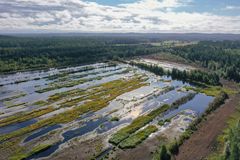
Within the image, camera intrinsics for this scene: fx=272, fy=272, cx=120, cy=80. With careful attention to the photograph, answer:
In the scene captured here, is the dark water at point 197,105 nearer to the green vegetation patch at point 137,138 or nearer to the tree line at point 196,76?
the green vegetation patch at point 137,138

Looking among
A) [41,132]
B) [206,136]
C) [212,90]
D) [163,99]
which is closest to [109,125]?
[41,132]

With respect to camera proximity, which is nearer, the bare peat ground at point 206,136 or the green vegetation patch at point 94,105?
the bare peat ground at point 206,136

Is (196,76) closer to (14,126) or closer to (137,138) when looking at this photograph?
(137,138)

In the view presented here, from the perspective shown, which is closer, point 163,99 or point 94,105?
point 94,105

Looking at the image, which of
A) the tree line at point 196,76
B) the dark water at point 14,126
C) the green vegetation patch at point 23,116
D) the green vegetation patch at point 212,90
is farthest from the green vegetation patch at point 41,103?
the tree line at point 196,76

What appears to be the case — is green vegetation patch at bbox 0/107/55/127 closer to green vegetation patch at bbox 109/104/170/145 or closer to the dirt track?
green vegetation patch at bbox 109/104/170/145

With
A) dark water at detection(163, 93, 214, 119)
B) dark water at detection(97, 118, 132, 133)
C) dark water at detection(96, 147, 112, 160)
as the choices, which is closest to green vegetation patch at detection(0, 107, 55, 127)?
dark water at detection(97, 118, 132, 133)
